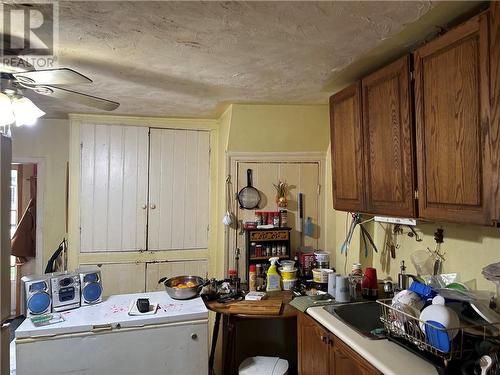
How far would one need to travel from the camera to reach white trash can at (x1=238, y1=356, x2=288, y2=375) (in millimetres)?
2102

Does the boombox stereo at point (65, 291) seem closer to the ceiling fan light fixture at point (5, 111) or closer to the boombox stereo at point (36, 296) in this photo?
the boombox stereo at point (36, 296)

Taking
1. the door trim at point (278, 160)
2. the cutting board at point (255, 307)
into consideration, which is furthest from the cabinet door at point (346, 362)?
the door trim at point (278, 160)

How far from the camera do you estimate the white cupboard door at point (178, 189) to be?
323cm

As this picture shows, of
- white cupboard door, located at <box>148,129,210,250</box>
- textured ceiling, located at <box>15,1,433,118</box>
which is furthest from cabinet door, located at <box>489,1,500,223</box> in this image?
white cupboard door, located at <box>148,129,210,250</box>

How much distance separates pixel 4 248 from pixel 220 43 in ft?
4.12

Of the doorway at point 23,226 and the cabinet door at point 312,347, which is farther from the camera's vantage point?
the doorway at point 23,226

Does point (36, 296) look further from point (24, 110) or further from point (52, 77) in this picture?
point (52, 77)

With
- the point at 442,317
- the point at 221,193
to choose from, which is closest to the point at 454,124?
the point at 442,317

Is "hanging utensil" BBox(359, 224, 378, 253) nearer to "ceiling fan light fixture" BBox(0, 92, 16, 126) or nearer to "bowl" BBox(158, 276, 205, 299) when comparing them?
"bowl" BBox(158, 276, 205, 299)

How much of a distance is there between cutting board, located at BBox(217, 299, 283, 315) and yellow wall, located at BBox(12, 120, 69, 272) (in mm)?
2096

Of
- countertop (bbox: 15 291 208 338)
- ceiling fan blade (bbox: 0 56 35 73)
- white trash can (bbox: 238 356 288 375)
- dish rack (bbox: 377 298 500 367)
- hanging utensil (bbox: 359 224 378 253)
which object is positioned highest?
ceiling fan blade (bbox: 0 56 35 73)

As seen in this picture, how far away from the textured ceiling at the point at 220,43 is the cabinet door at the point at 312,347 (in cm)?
147

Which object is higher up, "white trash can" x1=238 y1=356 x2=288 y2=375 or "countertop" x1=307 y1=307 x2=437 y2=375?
"countertop" x1=307 y1=307 x2=437 y2=375

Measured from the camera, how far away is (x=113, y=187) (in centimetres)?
313
